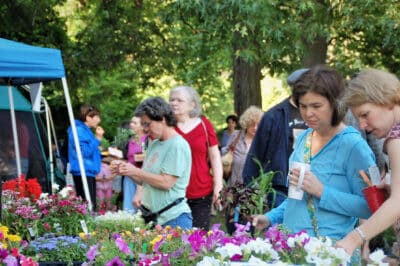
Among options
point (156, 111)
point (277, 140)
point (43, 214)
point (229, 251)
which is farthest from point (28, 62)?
point (229, 251)

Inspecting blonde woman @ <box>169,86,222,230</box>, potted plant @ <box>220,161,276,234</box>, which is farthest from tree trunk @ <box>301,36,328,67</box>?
potted plant @ <box>220,161,276,234</box>

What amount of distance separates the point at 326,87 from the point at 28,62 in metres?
3.54

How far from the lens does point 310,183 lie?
3172 mm

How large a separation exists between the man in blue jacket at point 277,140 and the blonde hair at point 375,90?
2.37 metres

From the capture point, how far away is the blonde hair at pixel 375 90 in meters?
2.89

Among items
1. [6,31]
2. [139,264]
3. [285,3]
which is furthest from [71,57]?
[139,264]

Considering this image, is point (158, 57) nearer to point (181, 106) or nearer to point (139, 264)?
point (181, 106)

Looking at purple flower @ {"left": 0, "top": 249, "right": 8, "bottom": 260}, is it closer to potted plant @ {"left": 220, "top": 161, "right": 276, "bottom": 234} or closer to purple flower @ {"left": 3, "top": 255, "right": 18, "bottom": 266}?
purple flower @ {"left": 3, "top": 255, "right": 18, "bottom": 266}

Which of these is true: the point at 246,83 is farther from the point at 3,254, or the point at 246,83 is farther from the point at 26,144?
the point at 3,254

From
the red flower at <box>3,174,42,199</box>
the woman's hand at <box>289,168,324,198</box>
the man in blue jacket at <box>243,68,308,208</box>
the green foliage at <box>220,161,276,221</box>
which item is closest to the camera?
the woman's hand at <box>289,168,324,198</box>

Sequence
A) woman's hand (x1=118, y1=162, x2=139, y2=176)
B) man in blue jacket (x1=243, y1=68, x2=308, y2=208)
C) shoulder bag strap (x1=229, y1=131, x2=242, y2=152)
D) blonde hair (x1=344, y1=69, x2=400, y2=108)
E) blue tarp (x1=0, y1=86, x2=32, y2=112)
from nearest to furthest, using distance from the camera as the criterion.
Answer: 1. blonde hair (x1=344, y1=69, x2=400, y2=108)
2. woman's hand (x1=118, y1=162, x2=139, y2=176)
3. man in blue jacket (x1=243, y1=68, x2=308, y2=208)
4. shoulder bag strap (x1=229, y1=131, x2=242, y2=152)
5. blue tarp (x1=0, y1=86, x2=32, y2=112)

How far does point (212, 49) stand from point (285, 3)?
81.2 inches

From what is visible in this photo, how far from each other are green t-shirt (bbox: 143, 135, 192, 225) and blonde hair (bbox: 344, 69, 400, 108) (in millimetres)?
2457

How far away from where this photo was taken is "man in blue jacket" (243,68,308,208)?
537cm
